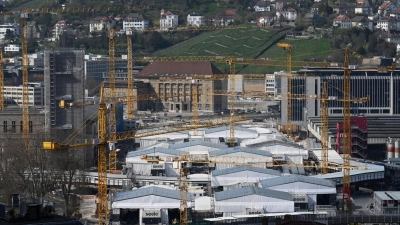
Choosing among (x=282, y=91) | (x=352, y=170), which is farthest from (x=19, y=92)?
(x=352, y=170)

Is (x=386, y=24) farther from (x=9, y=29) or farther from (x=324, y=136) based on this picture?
(x=324, y=136)

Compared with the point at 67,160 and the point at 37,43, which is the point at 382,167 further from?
the point at 37,43

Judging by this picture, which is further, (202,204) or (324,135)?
(324,135)

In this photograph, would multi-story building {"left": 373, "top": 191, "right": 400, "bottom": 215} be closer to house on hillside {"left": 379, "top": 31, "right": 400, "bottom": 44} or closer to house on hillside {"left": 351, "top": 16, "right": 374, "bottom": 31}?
house on hillside {"left": 379, "top": 31, "right": 400, "bottom": 44}

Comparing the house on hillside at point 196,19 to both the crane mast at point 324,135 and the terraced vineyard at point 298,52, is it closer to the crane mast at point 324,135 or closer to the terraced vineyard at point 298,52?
the terraced vineyard at point 298,52

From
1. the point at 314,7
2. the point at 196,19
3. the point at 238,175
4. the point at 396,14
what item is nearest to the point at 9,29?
the point at 196,19

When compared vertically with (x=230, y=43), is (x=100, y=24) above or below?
above

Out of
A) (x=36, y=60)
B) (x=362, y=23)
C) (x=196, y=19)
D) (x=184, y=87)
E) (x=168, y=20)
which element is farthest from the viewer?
(x=196, y=19)

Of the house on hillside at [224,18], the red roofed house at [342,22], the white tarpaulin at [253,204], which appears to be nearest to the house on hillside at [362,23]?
the red roofed house at [342,22]
